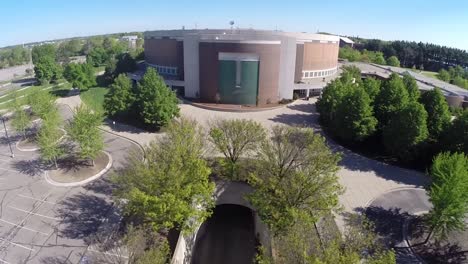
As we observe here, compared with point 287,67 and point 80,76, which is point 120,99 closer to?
point 80,76

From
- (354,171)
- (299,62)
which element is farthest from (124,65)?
(354,171)

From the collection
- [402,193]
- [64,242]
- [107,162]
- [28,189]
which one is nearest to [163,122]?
[107,162]

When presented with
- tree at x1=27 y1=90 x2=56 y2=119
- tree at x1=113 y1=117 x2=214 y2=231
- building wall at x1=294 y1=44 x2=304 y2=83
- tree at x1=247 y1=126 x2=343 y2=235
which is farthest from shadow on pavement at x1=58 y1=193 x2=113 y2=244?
building wall at x1=294 y1=44 x2=304 y2=83

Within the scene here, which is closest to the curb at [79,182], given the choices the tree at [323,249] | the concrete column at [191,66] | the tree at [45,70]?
the tree at [323,249]

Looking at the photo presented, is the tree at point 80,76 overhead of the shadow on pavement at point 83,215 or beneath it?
overhead

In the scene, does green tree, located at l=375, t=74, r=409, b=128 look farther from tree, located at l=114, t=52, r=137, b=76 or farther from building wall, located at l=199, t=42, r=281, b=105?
tree, located at l=114, t=52, r=137, b=76

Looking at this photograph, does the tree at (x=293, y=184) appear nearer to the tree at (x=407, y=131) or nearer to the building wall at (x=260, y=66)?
the tree at (x=407, y=131)

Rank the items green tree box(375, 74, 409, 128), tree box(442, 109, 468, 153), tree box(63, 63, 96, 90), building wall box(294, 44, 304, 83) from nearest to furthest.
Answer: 1. tree box(442, 109, 468, 153)
2. green tree box(375, 74, 409, 128)
3. building wall box(294, 44, 304, 83)
4. tree box(63, 63, 96, 90)
